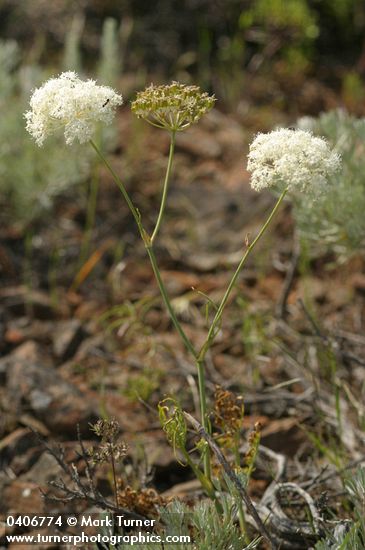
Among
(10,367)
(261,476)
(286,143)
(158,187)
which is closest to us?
(286,143)

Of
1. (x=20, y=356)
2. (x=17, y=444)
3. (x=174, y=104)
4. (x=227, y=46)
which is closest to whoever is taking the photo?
(x=174, y=104)

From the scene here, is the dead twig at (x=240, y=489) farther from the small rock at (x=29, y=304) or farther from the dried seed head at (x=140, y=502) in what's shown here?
the small rock at (x=29, y=304)

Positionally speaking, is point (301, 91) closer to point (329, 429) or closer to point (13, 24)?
point (13, 24)

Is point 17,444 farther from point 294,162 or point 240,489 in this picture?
point 294,162

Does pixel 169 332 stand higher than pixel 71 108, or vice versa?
pixel 169 332

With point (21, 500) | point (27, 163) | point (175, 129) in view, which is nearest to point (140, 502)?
point (21, 500)

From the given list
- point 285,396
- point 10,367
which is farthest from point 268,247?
point 10,367
